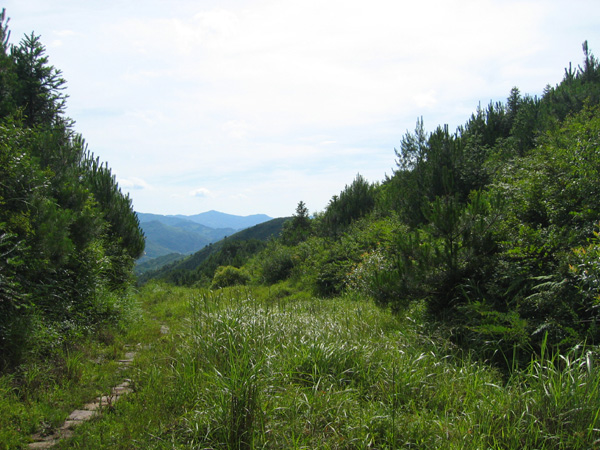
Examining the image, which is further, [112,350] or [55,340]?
[112,350]

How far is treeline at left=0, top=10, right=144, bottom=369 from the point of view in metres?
4.31

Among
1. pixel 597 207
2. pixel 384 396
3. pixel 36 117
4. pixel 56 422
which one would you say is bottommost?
pixel 56 422

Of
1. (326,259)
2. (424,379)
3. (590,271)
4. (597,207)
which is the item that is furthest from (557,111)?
(424,379)

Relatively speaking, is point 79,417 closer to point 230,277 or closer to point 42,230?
point 42,230

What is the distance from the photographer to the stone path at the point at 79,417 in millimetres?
3051

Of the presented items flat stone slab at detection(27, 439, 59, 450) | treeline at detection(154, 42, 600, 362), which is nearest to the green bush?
treeline at detection(154, 42, 600, 362)

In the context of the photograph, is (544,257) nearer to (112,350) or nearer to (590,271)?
(590,271)

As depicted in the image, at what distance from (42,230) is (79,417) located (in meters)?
2.65

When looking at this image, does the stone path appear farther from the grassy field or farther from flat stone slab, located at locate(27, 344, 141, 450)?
the grassy field

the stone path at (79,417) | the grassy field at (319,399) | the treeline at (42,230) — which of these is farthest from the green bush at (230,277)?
the stone path at (79,417)

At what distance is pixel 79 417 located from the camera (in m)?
3.50

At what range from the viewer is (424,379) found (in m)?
3.31

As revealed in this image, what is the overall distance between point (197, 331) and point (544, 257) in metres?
4.85

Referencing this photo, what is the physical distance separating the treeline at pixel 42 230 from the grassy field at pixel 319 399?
101 centimetres
